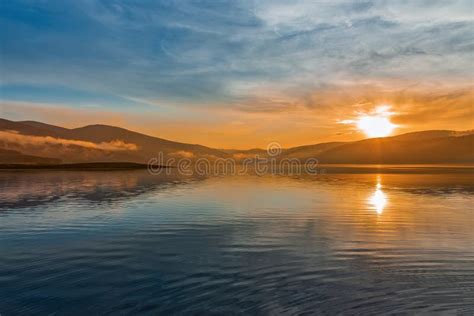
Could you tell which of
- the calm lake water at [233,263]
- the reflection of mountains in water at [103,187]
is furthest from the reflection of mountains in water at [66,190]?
the calm lake water at [233,263]

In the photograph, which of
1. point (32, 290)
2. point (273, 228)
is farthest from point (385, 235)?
point (32, 290)

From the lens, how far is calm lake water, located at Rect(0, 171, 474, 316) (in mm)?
13922

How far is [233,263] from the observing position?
19203mm

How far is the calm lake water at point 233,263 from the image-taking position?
13922mm

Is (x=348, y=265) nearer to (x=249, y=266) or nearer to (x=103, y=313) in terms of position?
(x=249, y=266)

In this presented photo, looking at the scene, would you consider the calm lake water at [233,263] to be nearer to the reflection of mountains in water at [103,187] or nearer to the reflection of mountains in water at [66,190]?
the reflection of mountains in water at [66,190]

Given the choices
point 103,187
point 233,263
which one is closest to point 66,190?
point 103,187

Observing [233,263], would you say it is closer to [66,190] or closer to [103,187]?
[66,190]

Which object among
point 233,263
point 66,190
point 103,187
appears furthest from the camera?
point 103,187

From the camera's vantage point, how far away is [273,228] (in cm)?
2973

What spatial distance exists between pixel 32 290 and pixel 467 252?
2286 cm

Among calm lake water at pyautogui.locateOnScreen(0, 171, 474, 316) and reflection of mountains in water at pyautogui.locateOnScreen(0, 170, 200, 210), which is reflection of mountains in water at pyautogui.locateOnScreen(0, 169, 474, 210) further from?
calm lake water at pyautogui.locateOnScreen(0, 171, 474, 316)

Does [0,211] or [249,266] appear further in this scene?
[0,211]

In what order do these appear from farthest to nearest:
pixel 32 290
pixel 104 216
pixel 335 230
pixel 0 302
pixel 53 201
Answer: pixel 53 201 → pixel 104 216 → pixel 335 230 → pixel 32 290 → pixel 0 302
